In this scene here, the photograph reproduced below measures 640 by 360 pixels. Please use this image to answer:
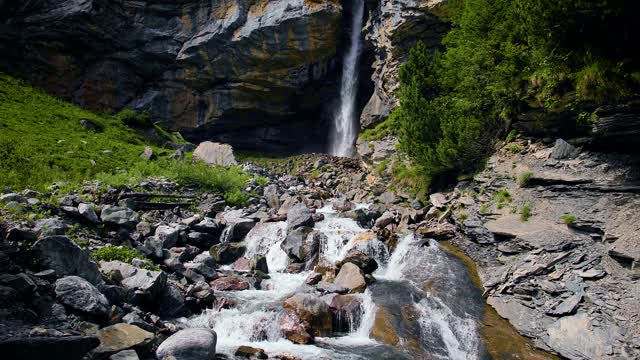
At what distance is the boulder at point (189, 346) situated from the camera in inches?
324

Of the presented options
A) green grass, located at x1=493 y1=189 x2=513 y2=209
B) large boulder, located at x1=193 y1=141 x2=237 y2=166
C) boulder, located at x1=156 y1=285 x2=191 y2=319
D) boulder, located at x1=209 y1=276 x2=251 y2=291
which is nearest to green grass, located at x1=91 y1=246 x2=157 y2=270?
boulder, located at x1=156 y1=285 x2=191 y2=319

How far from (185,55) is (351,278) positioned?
42.6 metres

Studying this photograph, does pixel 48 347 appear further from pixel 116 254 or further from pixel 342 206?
pixel 342 206

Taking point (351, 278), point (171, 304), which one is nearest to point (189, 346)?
point (171, 304)

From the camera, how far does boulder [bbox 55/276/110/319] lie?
7941 mm

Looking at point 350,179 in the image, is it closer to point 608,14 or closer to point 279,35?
point 279,35

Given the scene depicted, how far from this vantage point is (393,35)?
35.8m

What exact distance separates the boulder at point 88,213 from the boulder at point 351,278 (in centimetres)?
943

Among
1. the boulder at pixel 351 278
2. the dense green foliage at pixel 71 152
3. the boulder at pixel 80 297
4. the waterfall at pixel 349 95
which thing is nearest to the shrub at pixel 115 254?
the boulder at pixel 80 297

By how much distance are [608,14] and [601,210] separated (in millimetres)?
Result: 6632

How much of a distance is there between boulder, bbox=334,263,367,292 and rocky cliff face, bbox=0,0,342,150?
116ft

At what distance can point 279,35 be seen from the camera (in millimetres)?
44312

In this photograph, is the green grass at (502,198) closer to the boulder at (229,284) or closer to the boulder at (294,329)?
the boulder at (294,329)

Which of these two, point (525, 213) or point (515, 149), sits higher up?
point (515, 149)
